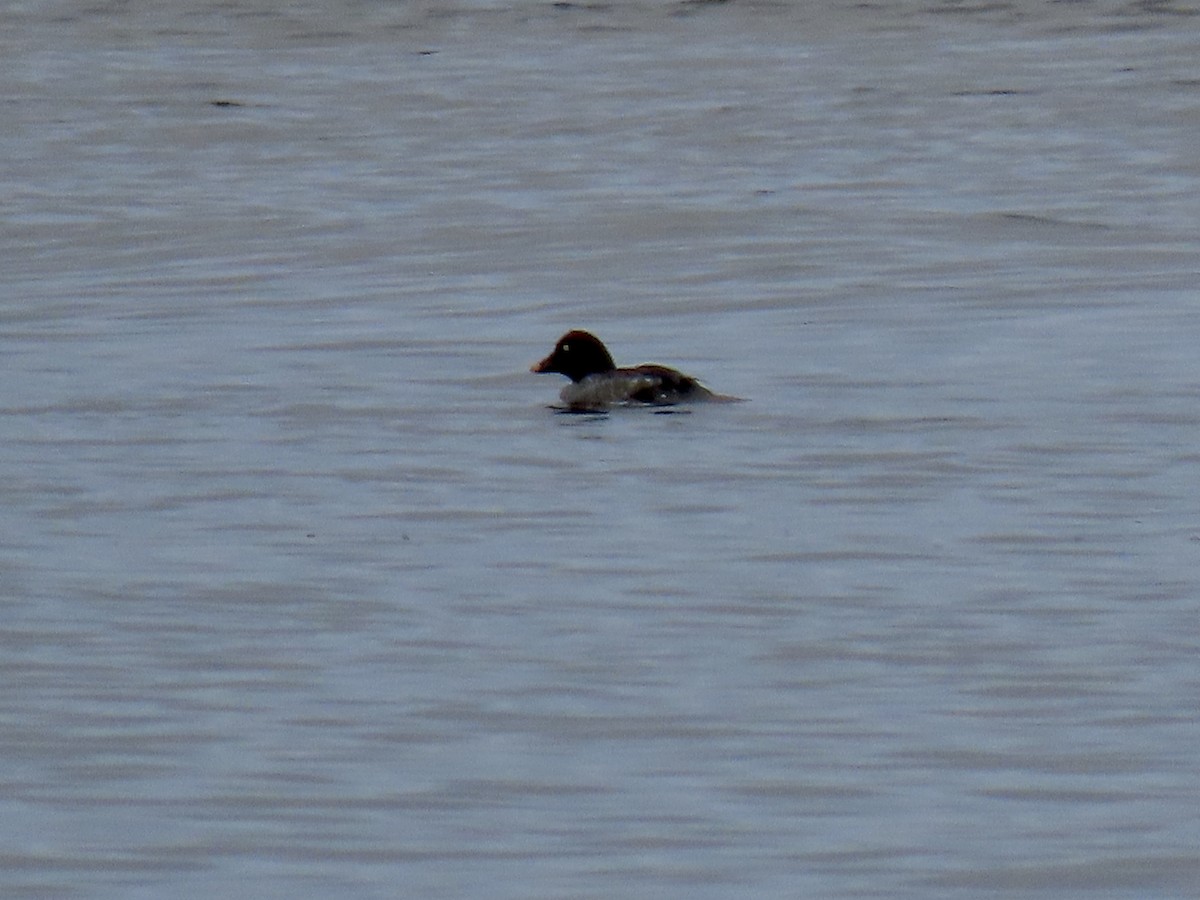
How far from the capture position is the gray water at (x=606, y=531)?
26.3 ft

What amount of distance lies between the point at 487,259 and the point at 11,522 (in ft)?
34.6

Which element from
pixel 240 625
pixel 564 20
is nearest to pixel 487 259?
pixel 240 625

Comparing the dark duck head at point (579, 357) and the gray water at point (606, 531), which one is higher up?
the dark duck head at point (579, 357)

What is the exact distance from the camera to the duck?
597 inches

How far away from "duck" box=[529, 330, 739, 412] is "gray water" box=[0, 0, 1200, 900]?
15 centimetres

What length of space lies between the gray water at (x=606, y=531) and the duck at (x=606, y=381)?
0.15 metres

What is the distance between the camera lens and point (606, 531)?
12.1 meters

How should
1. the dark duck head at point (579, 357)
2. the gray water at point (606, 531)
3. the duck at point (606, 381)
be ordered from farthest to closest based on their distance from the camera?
1. the dark duck head at point (579, 357)
2. the duck at point (606, 381)
3. the gray water at point (606, 531)

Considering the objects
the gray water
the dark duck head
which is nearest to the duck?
the dark duck head

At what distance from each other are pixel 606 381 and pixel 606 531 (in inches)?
142

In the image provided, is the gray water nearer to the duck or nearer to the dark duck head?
the duck

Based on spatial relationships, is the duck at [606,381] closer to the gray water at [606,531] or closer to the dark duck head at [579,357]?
the dark duck head at [579,357]

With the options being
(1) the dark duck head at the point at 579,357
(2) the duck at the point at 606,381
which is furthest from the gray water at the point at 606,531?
(1) the dark duck head at the point at 579,357

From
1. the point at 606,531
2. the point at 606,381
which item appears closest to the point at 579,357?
the point at 606,381
